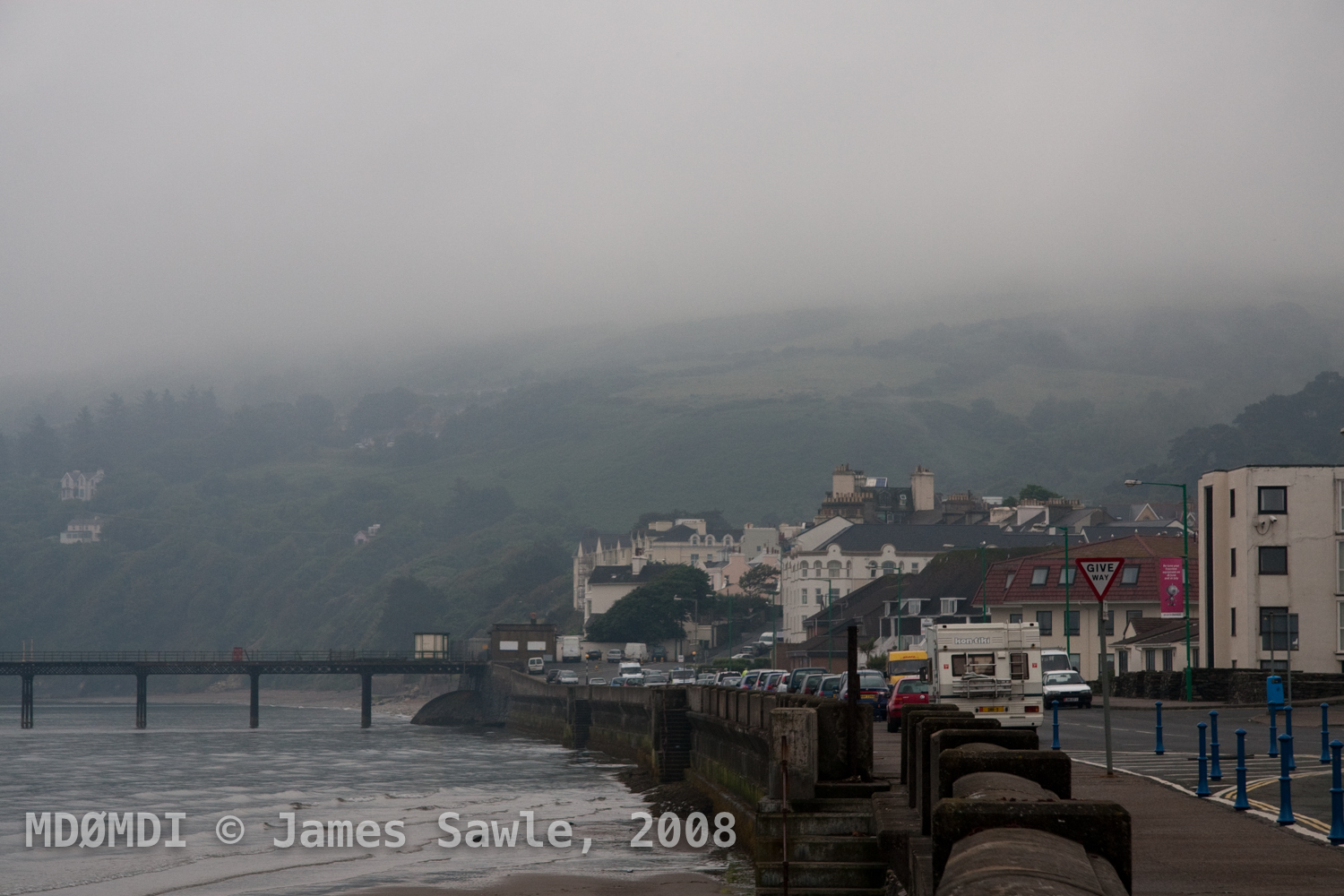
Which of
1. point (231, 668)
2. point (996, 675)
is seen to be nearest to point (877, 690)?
point (996, 675)

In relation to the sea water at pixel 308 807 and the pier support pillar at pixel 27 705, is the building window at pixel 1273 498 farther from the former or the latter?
the pier support pillar at pixel 27 705

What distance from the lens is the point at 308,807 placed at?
169ft

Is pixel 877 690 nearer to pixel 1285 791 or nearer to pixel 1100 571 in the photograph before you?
pixel 1100 571

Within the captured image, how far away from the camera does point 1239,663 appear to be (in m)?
62.7

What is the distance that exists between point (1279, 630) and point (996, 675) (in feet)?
98.3

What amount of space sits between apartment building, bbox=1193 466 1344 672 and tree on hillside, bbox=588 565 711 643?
358 feet

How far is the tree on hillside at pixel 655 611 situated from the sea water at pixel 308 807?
61.0 meters

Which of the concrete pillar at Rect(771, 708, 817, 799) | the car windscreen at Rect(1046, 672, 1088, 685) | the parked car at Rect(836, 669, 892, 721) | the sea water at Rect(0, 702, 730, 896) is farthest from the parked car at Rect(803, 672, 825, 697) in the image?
the concrete pillar at Rect(771, 708, 817, 799)

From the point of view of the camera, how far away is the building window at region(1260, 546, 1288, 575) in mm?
60841

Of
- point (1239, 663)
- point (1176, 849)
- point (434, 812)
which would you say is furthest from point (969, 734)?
point (1239, 663)

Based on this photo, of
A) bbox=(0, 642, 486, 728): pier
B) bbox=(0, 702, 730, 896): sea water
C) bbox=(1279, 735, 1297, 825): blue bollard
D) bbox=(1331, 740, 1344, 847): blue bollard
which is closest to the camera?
bbox=(1331, 740, 1344, 847): blue bollard

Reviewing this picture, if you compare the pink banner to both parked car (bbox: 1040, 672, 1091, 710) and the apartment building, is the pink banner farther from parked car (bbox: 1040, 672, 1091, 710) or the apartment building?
parked car (bbox: 1040, 672, 1091, 710)

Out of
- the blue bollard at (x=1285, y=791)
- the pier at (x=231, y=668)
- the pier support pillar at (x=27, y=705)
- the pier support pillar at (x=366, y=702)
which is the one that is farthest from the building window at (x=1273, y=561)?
the pier support pillar at (x=27, y=705)

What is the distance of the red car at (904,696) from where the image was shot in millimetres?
43625
